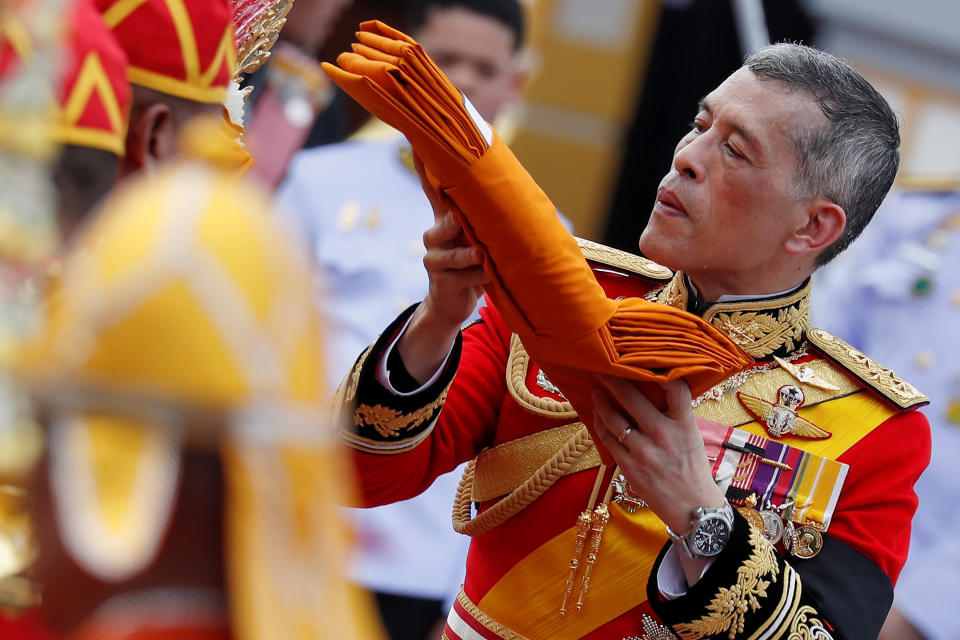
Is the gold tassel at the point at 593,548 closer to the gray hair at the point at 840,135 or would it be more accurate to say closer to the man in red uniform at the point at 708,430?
the man in red uniform at the point at 708,430

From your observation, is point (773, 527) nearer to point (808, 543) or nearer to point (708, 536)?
point (808, 543)

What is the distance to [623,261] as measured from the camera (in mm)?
2273

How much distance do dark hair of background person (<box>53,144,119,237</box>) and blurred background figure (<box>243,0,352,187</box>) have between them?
7.80 feet

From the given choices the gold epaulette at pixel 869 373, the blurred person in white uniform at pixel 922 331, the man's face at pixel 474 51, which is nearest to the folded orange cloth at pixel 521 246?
the gold epaulette at pixel 869 373

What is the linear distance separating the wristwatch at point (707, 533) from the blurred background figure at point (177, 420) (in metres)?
1.01

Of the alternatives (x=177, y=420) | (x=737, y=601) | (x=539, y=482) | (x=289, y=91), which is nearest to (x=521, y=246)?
(x=539, y=482)

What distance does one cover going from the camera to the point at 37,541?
3.06 feet

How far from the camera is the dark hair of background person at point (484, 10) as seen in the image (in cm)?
379

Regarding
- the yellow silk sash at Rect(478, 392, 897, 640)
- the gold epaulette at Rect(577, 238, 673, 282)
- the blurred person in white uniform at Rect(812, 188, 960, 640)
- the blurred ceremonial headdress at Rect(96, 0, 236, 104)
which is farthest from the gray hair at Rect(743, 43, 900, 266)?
the blurred person in white uniform at Rect(812, 188, 960, 640)

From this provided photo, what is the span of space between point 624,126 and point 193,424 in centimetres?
435

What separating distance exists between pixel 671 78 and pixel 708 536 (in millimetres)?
3398

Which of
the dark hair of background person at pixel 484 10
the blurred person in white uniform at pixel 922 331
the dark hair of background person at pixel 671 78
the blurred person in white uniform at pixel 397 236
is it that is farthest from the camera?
the dark hair of background person at pixel 671 78

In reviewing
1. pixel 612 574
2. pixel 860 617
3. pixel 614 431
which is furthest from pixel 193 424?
pixel 860 617

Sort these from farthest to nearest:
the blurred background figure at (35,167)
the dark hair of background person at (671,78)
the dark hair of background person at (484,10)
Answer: the dark hair of background person at (671,78) < the dark hair of background person at (484,10) < the blurred background figure at (35,167)
